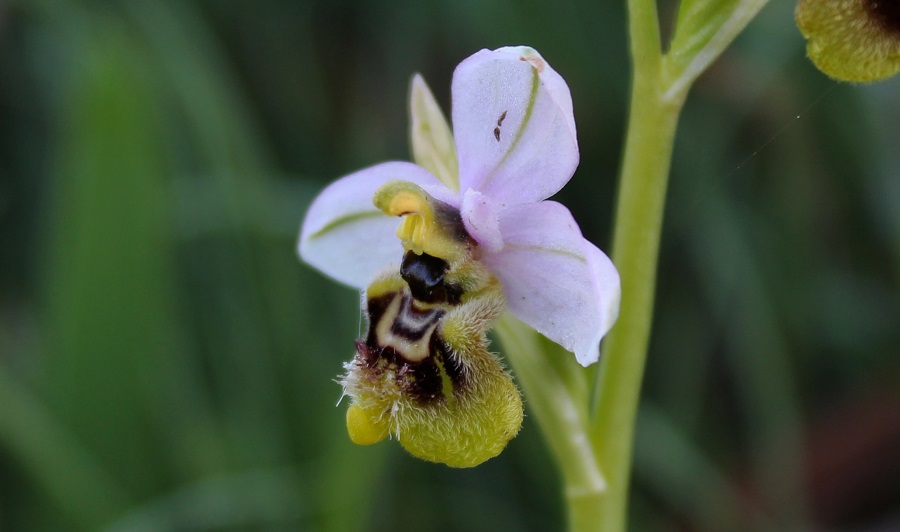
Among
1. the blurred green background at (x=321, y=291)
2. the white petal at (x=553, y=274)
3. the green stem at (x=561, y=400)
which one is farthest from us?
the blurred green background at (x=321, y=291)

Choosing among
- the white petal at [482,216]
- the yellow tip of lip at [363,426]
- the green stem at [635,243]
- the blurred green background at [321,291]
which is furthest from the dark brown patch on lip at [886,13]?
the blurred green background at [321,291]

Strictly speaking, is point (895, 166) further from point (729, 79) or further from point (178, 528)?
point (178, 528)

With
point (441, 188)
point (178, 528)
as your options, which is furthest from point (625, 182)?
point (178, 528)

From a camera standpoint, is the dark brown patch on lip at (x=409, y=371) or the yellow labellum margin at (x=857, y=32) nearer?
the yellow labellum margin at (x=857, y=32)

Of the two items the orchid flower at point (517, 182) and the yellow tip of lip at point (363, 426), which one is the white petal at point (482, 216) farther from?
the yellow tip of lip at point (363, 426)

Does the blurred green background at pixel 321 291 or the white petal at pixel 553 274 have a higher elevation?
the white petal at pixel 553 274

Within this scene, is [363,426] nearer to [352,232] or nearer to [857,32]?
[352,232]

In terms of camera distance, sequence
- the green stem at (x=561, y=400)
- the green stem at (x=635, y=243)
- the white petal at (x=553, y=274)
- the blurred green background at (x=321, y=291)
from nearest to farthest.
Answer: the white petal at (x=553, y=274)
the green stem at (x=635, y=243)
the green stem at (x=561, y=400)
the blurred green background at (x=321, y=291)

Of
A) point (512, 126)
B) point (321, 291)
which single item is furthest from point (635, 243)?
point (321, 291)
